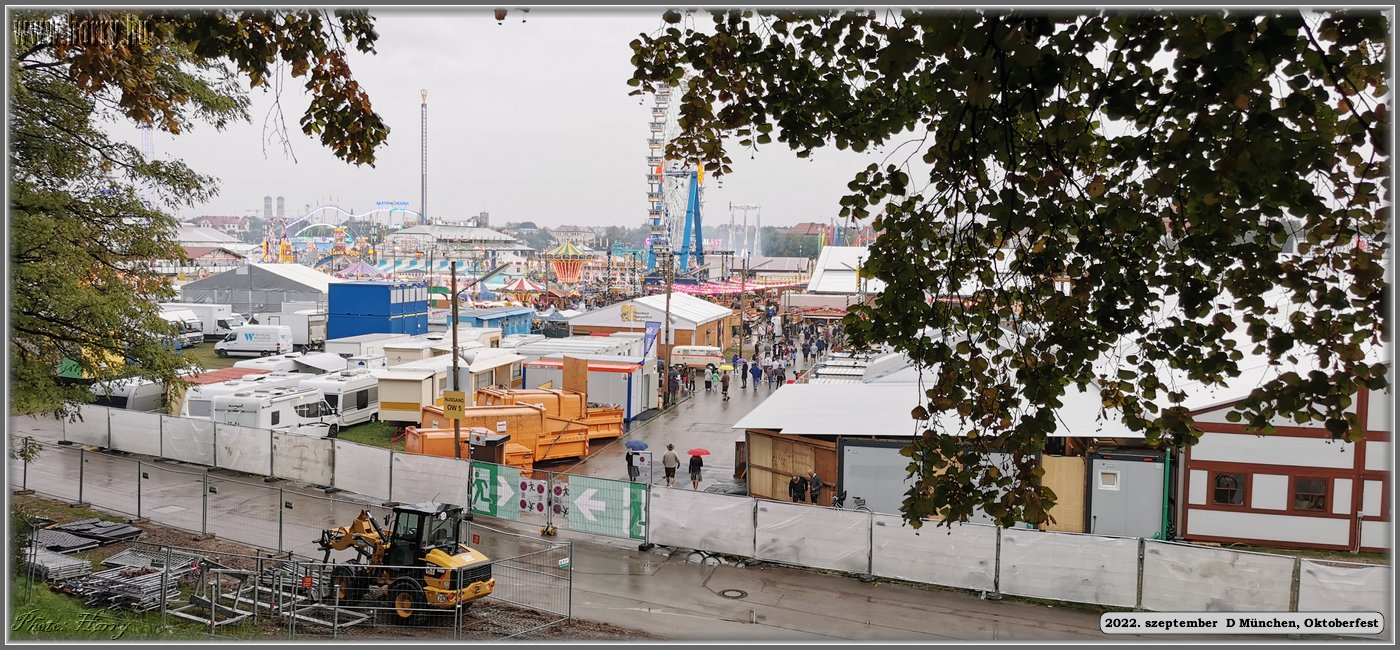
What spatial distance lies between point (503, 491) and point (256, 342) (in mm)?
26636

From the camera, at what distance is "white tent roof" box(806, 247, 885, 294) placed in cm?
4578

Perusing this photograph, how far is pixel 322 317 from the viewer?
141 ft

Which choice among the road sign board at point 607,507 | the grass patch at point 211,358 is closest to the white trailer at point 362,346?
the grass patch at point 211,358

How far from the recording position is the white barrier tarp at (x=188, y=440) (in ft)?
64.7

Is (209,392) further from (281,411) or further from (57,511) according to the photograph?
(57,511)

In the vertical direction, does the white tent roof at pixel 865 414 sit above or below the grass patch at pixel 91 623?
above

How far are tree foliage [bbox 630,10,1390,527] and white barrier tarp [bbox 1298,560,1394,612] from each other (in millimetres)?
Answer: 8824

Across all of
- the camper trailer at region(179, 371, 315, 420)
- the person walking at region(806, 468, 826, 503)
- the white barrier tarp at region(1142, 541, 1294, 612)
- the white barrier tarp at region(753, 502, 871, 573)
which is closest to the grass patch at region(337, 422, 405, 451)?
the camper trailer at region(179, 371, 315, 420)

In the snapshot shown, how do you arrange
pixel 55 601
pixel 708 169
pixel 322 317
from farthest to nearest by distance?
pixel 322 317 < pixel 55 601 < pixel 708 169

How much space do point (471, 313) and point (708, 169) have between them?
40.2 metres

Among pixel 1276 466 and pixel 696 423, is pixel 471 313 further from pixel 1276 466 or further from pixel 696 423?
pixel 1276 466

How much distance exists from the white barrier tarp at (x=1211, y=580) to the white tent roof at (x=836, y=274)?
106 feet

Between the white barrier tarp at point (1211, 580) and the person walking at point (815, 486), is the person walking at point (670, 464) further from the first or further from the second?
the white barrier tarp at point (1211, 580)

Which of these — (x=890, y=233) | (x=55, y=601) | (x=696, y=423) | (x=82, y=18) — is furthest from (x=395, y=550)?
(x=696, y=423)
